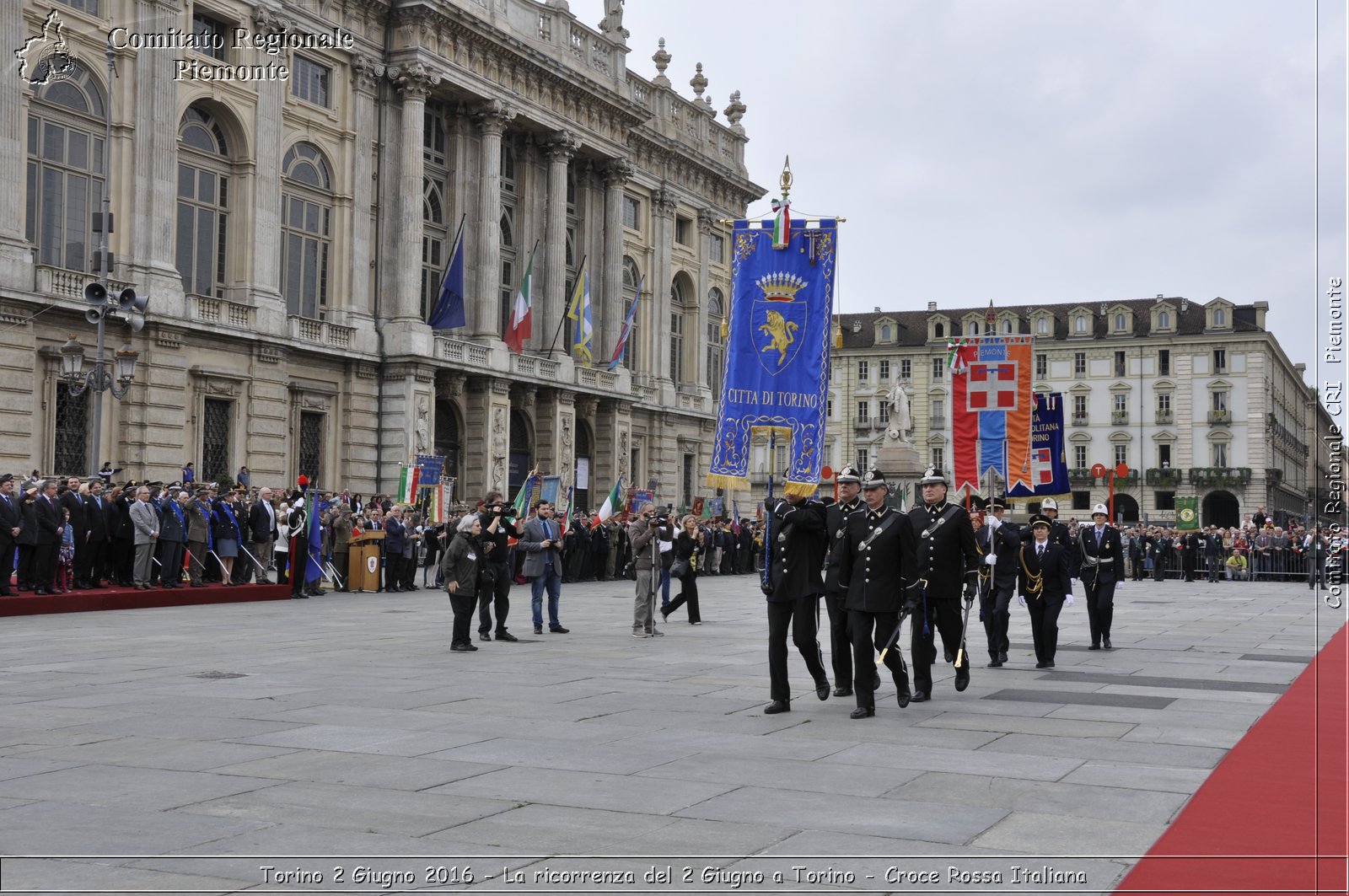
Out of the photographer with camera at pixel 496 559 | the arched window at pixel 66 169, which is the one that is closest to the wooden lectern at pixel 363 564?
the arched window at pixel 66 169

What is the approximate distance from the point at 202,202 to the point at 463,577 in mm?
22732

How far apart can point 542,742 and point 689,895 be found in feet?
13.3

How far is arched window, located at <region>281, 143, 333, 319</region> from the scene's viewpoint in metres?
38.4

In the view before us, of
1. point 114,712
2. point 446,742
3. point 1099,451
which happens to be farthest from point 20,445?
point 1099,451

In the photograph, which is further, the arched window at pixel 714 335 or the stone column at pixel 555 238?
the arched window at pixel 714 335

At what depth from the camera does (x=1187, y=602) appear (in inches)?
1284

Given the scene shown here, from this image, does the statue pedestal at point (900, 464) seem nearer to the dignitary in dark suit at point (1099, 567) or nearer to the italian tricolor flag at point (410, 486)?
the italian tricolor flag at point (410, 486)

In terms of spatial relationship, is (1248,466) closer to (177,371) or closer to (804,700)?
(177,371)

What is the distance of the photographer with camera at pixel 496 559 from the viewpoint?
17219 mm

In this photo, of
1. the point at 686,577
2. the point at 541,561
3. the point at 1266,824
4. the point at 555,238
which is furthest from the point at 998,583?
the point at 555,238

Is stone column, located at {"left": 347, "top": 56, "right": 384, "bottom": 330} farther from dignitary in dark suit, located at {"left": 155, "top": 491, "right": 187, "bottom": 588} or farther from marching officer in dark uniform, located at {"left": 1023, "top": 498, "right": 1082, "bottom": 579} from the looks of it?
marching officer in dark uniform, located at {"left": 1023, "top": 498, "right": 1082, "bottom": 579}

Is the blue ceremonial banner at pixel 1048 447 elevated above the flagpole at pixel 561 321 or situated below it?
below

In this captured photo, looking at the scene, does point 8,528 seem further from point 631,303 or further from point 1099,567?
point 631,303

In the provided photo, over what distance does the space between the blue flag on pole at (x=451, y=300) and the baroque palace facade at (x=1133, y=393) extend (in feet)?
215
